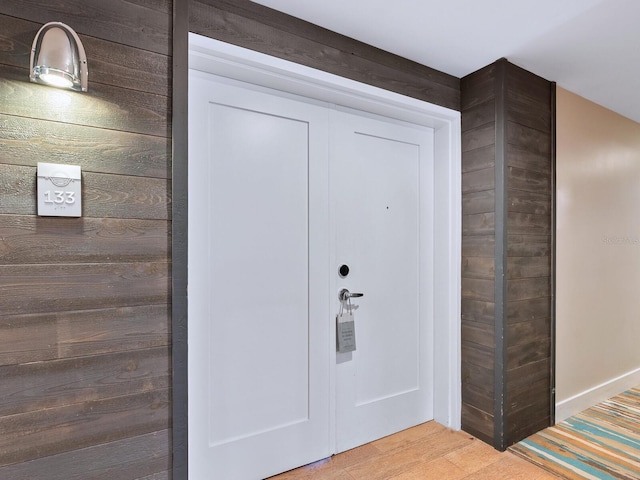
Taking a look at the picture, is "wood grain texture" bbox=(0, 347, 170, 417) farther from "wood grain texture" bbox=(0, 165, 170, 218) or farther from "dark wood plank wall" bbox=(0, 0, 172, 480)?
"wood grain texture" bbox=(0, 165, 170, 218)

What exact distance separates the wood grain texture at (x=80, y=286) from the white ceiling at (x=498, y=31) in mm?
1272

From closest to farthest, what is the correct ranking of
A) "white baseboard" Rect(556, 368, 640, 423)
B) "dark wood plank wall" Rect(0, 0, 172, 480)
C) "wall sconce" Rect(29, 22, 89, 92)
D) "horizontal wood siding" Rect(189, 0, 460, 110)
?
"wall sconce" Rect(29, 22, 89, 92)
"dark wood plank wall" Rect(0, 0, 172, 480)
"horizontal wood siding" Rect(189, 0, 460, 110)
"white baseboard" Rect(556, 368, 640, 423)

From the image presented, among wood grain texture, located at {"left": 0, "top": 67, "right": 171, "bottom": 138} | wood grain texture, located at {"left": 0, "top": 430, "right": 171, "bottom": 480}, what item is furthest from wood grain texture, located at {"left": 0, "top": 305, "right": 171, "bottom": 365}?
wood grain texture, located at {"left": 0, "top": 67, "right": 171, "bottom": 138}

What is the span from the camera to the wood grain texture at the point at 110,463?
1.20m

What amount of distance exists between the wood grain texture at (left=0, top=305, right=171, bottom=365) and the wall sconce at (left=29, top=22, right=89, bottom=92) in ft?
2.42

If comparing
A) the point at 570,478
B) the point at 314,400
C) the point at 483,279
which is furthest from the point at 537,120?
the point at 314,400

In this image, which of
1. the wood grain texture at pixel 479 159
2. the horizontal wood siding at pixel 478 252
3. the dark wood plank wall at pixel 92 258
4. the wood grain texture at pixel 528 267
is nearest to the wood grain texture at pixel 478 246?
the horizontal wood siding at pixel 478 252

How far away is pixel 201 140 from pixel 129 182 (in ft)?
1.46

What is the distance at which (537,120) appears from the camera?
2.27 m

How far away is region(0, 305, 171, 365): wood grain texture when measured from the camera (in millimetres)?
1165

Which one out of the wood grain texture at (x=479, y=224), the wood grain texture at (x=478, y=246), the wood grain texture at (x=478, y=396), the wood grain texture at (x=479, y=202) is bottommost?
the wood grain texture at (x=478, y=396)

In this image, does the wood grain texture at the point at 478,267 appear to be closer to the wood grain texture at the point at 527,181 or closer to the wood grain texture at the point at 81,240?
the wood grain texture at the point at 527,181

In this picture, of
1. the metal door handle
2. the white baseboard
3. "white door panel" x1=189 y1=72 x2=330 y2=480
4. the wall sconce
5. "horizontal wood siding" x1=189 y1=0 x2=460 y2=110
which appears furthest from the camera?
the white baseboard

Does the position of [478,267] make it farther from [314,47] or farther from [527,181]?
[314,47]
